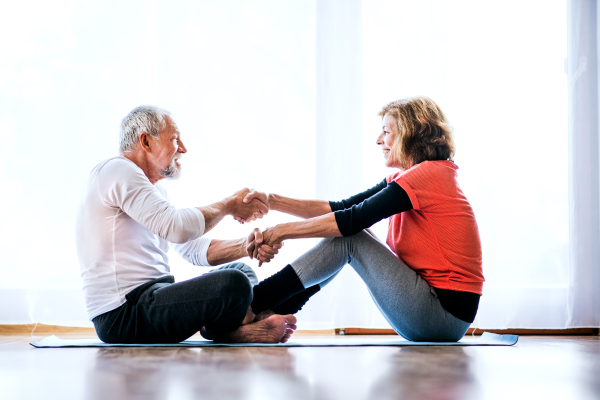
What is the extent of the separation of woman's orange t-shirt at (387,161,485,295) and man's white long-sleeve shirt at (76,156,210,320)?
704mm

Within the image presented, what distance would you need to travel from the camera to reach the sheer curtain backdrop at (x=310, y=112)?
248 centimetres

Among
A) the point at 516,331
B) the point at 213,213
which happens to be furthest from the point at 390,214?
the point at 516,331

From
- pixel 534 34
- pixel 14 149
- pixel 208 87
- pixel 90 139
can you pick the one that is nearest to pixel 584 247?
pixel 534 34

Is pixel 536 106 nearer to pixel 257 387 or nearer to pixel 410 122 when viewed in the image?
pixel 410 122

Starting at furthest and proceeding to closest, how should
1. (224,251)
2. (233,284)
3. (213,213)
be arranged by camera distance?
1. (224,251)
2. (213,213)
3. (233,284)

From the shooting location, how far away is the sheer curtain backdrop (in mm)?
2480

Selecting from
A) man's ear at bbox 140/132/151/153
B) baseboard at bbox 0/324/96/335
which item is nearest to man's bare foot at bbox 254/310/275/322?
man's ear at bbox 140/132/151/153

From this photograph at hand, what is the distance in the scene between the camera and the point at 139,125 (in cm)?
175

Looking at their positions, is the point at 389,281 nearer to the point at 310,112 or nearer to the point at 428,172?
the point at 428,172

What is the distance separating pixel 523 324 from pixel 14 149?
2692 millimetres

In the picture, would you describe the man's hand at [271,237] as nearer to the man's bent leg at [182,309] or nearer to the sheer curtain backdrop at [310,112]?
the man's bent leg at [182,309]

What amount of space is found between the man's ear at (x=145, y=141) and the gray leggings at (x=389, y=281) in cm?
65

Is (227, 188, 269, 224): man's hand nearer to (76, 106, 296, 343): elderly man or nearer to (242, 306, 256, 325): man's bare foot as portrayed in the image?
(76, 106, 296, 343): elderly man

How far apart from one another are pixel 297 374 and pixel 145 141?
1066mm
